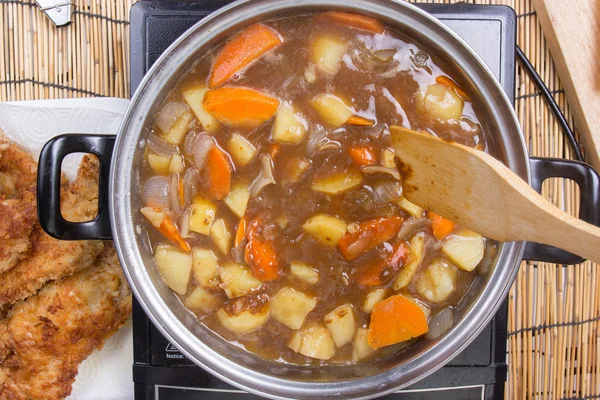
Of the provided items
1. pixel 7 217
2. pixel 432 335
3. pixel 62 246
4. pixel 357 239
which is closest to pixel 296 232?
pixel 357 239

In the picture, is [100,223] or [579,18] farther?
[579,18]

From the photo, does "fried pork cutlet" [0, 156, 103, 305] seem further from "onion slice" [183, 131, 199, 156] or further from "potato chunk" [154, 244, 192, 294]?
"onion slice" [183, 131, 199, 156]

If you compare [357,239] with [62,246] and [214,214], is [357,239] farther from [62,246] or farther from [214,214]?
[62,246]

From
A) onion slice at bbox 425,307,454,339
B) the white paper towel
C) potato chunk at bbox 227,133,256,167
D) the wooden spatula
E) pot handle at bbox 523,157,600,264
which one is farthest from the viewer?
the white paper towel

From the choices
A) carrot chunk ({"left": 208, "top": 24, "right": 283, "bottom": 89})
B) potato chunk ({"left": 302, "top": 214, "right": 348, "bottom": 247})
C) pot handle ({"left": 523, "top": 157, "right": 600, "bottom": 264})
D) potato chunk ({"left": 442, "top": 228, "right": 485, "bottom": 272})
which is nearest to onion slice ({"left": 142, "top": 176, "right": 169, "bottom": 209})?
carrot chunk ({"left": 208, "top": 24, "right": 283, "bottom": 89})

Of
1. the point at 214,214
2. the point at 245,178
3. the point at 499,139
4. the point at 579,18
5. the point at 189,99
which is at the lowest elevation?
the point at 214,214

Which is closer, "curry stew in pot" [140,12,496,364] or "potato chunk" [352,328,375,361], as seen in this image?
"curry stew in pot" [140,12,496,364]

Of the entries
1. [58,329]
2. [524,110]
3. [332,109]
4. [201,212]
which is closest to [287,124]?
[332,109]

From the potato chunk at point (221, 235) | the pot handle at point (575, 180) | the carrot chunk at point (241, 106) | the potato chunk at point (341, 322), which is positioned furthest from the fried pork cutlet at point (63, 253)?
the pot handle at point (575, 180)
